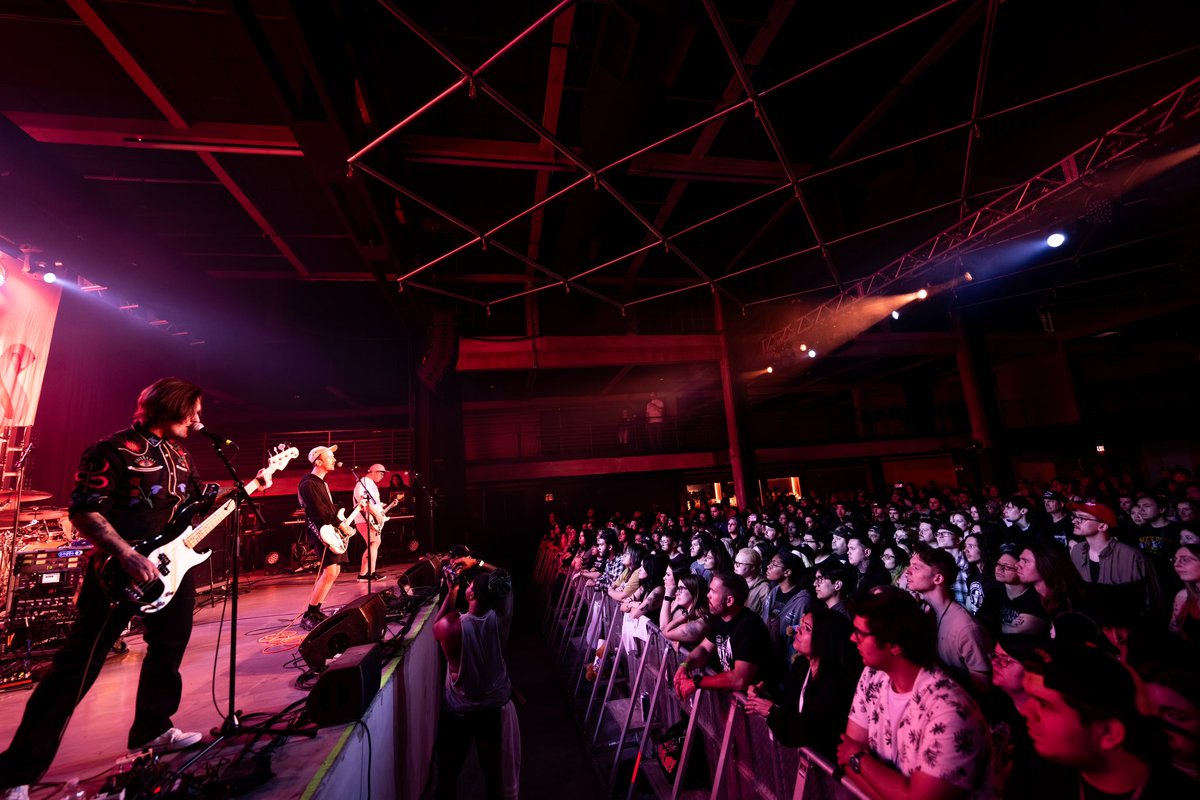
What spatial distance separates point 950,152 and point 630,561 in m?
7.11

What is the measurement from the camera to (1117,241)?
1016 centimetres

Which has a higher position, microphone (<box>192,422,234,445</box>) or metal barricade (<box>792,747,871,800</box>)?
microphone (<box>192,422,234,445</box>)

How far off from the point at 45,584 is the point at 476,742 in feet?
15.5

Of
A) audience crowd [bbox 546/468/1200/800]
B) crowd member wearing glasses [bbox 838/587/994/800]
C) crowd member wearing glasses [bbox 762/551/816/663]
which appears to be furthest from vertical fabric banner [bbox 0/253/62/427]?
crowd member wearing glasses [bbox 838/587/994/800]

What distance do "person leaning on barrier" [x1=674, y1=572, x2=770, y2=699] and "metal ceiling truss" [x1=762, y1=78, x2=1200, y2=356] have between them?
684 cm

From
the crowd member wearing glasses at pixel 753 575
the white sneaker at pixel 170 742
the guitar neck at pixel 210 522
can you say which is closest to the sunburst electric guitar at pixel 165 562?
the guitar neck at pixel 210 522

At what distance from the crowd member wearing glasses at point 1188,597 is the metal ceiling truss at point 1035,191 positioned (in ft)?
16.0

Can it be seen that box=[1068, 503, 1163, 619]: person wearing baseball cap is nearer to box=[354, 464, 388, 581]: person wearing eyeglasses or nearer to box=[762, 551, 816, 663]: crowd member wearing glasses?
box=[762, 551, 816, 663]: crowd member wearing glasses

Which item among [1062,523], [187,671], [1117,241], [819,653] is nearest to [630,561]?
[819,653]

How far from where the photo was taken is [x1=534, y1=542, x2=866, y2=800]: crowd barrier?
2279 millimetres

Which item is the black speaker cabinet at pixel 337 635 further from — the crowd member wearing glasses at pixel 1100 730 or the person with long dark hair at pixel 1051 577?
the person with long dark hair at pixel 1051 577

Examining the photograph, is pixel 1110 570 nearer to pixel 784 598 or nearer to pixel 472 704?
pixel 784 598

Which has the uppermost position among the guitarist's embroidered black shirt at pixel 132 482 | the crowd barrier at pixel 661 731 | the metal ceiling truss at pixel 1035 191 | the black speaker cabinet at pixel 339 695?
the metal ceiling truss at pixel 1035 191

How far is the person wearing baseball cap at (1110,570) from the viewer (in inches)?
135
